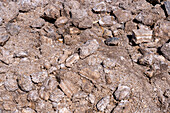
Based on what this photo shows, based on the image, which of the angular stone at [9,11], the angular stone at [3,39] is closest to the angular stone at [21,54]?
the angular stone at [3,39]

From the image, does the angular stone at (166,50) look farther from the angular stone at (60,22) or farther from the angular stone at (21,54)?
the angular stone at (21,54)

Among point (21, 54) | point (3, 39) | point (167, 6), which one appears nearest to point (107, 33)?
point (167, 6)

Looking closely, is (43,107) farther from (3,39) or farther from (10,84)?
(3,39)

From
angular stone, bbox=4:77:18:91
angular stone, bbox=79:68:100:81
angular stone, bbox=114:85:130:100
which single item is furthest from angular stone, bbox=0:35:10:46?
angular stone, bbox=114:85:130:100

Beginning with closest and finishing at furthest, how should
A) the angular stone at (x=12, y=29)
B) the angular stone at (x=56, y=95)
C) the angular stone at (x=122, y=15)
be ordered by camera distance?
the angular stone at (x=56, y=95)
the angular stone at (x=12, y=29)
the angular stone at (x=122, y=15)

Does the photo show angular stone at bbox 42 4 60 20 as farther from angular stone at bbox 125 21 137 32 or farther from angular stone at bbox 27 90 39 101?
angular stone at bbox 27 90 39 101

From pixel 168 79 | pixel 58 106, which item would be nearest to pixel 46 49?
pixel 58 106

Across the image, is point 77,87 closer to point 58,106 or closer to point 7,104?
point 58,106
